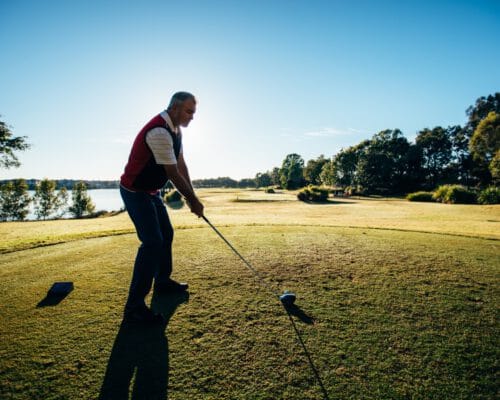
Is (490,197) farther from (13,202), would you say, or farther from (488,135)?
(13,202)

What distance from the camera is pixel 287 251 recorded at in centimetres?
557

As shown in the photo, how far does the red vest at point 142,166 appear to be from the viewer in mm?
3027

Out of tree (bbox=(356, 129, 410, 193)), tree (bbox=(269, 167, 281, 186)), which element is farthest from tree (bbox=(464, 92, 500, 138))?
tree (bbox=(269, 167, 281, 186))

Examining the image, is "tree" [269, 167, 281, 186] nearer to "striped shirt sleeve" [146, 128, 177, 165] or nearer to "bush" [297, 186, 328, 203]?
"bush" [297, 186, 328, 203]

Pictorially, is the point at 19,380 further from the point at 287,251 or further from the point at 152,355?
the point at 287,251

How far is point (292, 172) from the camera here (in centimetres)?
9212

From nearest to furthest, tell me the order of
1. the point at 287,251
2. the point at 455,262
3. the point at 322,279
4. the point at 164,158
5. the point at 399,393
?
1. the point at 399,393
2. the point at 164,158
3. the point at 322,279
4. the point at 455,262
5. the point at 287,251

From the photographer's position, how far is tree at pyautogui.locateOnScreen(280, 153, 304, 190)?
8359 centimetres

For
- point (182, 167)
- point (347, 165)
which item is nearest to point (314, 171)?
point (347, 165)

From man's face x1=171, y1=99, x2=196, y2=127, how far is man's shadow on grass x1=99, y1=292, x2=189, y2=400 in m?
2.43

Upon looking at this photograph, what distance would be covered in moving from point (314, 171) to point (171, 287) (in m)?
92.8

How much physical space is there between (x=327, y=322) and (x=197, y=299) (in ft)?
5.28

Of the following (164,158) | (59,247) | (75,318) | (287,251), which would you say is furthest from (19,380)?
(59,247)

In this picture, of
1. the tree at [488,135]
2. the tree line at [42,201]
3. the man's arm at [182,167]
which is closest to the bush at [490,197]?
the tree at [488,135]
